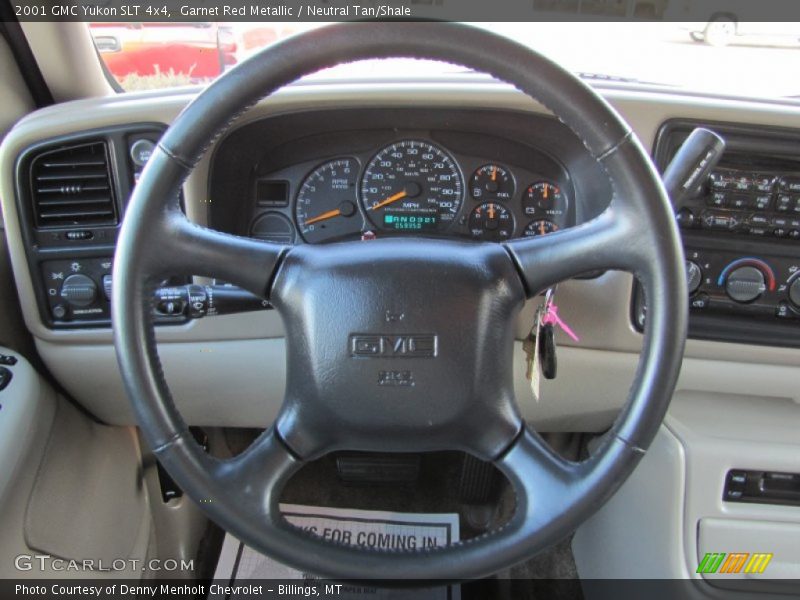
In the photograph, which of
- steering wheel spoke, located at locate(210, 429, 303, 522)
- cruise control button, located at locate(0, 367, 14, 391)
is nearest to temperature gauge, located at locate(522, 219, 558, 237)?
steering wheel spoke, located at locate(210, 429, 303, 522)

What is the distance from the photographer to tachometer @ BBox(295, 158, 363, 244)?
1288 mm

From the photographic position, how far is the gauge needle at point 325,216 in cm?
130

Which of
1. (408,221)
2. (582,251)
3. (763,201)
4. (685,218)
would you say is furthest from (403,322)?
(763,201)

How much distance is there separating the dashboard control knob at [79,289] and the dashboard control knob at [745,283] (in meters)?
1.17

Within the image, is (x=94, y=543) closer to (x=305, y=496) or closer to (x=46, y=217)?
(x=305, y=496)

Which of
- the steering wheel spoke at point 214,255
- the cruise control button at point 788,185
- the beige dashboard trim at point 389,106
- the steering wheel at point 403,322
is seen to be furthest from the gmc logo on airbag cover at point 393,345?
the cruise control button at point 788,185

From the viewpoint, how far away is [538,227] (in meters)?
1.29

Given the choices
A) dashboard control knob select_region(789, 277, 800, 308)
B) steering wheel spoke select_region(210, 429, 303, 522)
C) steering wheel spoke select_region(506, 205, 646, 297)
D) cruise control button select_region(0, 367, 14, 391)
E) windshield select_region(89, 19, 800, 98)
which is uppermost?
windshield select_region(89, 19, 800, 98)

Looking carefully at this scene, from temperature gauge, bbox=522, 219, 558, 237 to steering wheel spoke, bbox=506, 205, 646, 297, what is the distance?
394mm

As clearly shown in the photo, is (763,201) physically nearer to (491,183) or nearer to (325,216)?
(491,183)

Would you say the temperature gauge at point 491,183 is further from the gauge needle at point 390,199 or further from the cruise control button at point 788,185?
the cruise control button at point 788,185

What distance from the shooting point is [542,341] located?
0.98m

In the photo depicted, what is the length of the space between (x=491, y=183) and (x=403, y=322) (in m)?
0.49

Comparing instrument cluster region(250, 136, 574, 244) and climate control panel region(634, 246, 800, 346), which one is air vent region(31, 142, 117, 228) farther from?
climate control panel region(634, 246, 800, 346)
